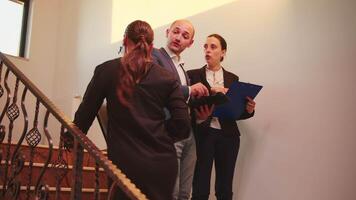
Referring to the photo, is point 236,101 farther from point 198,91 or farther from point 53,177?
point 53,177

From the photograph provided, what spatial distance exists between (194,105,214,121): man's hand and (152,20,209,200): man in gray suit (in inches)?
8.0

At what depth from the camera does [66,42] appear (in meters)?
5.89

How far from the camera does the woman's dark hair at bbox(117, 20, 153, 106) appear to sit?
1772mm

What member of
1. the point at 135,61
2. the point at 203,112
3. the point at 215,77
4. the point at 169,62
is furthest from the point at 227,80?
the point at 135,61

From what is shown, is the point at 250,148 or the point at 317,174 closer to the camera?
the point at 317,174

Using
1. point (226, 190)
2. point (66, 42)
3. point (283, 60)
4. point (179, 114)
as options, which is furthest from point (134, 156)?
point (66, 42)

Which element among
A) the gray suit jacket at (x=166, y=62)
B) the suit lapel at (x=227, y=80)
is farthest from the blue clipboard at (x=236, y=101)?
the gray suit jacket at (x=166, y=62)

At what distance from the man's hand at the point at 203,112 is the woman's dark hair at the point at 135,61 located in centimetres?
90

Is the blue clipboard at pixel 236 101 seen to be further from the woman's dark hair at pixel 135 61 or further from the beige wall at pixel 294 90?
the woman's dark hair at pixel 135 61

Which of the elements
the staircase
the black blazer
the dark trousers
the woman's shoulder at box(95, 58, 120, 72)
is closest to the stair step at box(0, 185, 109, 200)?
the staircase

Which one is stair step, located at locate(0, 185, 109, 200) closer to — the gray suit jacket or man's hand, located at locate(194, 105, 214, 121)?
man's hand, located at locate(194, 105, 214, 121)

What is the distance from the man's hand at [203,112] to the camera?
105 inches

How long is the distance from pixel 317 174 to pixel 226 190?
0.65m

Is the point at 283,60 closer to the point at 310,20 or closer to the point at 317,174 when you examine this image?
the point at 310,20
